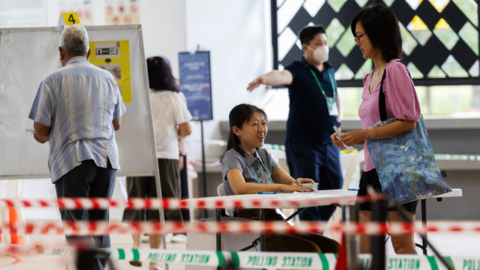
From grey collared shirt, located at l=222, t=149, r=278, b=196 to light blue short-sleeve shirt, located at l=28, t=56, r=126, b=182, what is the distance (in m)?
0.53

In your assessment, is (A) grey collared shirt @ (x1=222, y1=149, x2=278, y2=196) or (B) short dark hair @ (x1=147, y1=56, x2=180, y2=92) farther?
(B) short dark hair @ (x1=147, y1=56, x2=180, y2=92)

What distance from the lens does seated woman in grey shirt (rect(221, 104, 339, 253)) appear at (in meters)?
2.56

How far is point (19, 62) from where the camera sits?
11.8ft

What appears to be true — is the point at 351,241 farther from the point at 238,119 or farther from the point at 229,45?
the point at 229,45

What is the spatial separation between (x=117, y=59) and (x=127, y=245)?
2009mm

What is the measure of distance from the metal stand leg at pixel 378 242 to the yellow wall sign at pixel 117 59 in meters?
2.44

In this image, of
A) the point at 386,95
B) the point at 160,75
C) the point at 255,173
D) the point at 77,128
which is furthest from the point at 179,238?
the point at 386,95

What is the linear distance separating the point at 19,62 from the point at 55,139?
1.04 meters

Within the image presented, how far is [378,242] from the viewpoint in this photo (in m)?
1.50

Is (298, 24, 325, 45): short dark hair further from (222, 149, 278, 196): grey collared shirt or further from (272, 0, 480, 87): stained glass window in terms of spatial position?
(272, 0, 480, 87): stained glass window

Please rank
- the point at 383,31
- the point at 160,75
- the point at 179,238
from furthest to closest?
the point at 179,238 < the point at 160,75 < the point at 383,31

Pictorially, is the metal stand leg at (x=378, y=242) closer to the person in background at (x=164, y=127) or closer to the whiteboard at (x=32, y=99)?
the whiteboard at (x=32, y=99)

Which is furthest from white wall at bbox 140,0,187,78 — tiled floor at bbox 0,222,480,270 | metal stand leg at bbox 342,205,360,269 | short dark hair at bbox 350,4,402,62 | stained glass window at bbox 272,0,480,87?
metal stand leg at bbox 342,205,360,269

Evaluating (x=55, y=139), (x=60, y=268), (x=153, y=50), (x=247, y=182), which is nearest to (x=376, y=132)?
(x=247, y=182)
